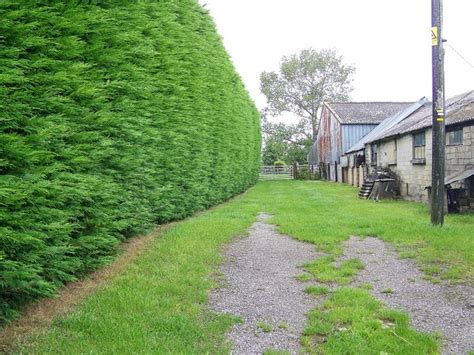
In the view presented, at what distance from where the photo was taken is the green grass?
3408mm

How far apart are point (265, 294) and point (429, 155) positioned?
11008mm

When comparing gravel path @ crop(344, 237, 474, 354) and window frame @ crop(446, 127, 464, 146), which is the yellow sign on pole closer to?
window frame @ crop(446, 127, 464, 146)

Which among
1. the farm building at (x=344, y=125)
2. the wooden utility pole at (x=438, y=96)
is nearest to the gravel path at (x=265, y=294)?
the wooden utility pole at (x=438, y=96)

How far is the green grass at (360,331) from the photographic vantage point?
3408 mm

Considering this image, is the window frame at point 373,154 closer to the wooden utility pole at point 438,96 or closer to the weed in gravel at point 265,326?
the wooden utility pole at point 438,96

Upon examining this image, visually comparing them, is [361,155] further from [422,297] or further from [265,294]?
[265,294]

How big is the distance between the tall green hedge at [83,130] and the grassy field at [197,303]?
1.52 ft

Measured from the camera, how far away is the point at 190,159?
376 inches

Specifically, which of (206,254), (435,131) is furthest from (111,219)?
(435,131)

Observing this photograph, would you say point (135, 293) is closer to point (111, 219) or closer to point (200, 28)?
point (111, 219)

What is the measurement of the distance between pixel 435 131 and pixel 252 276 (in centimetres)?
572

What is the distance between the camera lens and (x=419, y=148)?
14.8m

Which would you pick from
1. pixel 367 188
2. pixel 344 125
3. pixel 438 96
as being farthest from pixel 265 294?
pixel 344 125

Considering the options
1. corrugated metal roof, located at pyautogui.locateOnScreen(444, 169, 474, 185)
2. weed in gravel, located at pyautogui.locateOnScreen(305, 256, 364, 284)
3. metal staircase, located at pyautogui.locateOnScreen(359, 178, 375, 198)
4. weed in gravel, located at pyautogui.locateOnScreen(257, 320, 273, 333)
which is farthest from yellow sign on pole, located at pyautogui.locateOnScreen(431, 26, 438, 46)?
metal staircase, located at pyautogui.locateOnScreen(359, 178, 375, 198)
